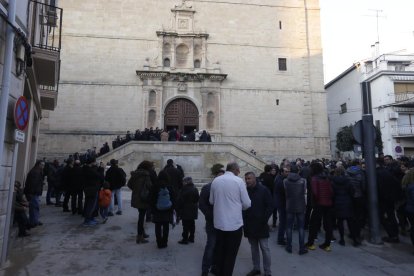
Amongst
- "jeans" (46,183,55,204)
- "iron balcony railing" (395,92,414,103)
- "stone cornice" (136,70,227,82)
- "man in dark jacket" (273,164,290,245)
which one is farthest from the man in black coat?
"iron balcony railing" (395,92,414,103)

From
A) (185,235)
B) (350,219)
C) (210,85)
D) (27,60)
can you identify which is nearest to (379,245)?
(350,219)

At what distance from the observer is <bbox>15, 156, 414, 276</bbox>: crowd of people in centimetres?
464

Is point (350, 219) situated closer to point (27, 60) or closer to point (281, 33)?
point (27, 60)

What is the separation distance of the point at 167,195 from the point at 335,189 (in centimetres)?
354

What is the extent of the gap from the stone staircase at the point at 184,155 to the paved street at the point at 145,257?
9547 millimetres

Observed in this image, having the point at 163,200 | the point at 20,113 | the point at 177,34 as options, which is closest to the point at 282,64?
the point at 177,34

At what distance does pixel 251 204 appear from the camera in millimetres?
5254

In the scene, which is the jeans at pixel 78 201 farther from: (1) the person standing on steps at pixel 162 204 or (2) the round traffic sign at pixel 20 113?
(2) the round traffic sign at pixel 20 113

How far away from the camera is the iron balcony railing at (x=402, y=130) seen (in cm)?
2802

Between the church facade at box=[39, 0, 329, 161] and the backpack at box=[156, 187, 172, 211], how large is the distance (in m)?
17.6

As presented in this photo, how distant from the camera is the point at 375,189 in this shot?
7.11 m

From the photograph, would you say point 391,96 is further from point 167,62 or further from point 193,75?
point 167,62

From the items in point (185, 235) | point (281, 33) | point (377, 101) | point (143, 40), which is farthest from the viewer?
point (377, 101)

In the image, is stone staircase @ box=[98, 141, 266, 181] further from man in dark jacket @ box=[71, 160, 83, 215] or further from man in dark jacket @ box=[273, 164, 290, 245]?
man in dark jacket @ box=[273, 164, 290, 245]
